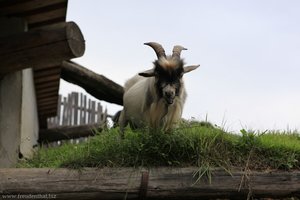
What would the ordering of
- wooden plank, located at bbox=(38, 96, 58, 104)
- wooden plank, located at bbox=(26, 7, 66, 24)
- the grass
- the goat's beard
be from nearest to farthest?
1. the grass
2. the goat's beard
3. wooden plank, located at bbox=(26, 7, 66, 24)
4. wooden plank, located at bbox=(38, 96, 58, 104)

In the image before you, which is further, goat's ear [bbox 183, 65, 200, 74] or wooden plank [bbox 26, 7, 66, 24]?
wooden plank [bbox 26, 7, 66, 24]

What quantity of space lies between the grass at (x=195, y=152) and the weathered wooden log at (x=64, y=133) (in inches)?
361

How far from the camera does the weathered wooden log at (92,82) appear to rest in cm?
1184

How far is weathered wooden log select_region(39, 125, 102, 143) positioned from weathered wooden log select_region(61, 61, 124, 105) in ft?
9.71

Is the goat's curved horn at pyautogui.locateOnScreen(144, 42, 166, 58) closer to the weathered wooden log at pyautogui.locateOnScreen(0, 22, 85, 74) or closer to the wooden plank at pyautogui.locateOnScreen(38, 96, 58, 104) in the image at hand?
the weathered wooden log at pyautogui.locateOnScreen(0, 22, 85, 74)

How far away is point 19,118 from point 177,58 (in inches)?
103

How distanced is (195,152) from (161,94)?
0.98 m

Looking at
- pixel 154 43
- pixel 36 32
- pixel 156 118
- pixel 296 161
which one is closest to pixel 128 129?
pixel 156 118

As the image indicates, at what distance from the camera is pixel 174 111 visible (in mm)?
6707

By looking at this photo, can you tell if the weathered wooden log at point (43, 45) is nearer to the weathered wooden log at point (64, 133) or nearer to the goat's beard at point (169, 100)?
the goat's beard at point (169, 100)

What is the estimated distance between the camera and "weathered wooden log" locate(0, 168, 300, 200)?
5.39 metres

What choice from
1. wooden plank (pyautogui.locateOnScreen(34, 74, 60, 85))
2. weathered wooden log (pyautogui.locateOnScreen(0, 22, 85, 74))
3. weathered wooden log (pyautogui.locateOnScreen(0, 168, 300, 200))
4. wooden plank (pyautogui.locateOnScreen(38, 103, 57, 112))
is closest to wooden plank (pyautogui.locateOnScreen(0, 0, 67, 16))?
weathered wooden log (pyautogui.locateOnScreen(0, 22, 85, 74))

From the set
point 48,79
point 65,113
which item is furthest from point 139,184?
point 65,113

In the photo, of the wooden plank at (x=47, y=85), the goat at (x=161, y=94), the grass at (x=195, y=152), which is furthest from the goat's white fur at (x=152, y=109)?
A: the wooden plank at (x=47, y=85)
